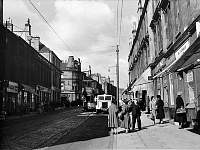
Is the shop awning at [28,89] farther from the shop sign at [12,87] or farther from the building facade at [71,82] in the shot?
the building facade at [71,82]

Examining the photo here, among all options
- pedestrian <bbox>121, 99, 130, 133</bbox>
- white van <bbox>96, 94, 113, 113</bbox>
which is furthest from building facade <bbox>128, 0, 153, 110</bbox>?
pedestrian <bbox>121, 99, 130, 133</bbox>

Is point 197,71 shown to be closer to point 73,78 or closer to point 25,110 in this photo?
point 25,110

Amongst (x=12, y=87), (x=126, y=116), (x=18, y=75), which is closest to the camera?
(x=126, y=116)

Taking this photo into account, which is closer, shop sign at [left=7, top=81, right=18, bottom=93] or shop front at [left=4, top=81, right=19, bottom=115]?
shop front at [left=4, top=81, right=19, bottom=115]

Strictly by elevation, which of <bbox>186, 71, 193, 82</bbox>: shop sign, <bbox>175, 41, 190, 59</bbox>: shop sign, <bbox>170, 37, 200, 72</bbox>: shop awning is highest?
<bbox>175, 41, 190, 59</bbox>: shop sign

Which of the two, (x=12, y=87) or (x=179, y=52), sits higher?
(x=179, y=52)

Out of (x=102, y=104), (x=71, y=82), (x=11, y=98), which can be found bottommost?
(x=102, y=104)

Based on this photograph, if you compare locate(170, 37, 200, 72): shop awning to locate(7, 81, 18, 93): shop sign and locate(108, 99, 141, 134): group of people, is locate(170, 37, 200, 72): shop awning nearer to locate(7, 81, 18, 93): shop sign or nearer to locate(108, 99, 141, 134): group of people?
locate(108, 99, 141, 134): group of people

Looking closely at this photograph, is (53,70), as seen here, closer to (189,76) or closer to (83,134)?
(83,134)

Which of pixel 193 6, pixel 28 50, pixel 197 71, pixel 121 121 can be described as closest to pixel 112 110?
pixel 121 121

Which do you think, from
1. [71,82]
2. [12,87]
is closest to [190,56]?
[12,87]

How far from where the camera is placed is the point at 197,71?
13.8 meters

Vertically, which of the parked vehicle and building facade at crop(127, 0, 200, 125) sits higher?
building facade at crop(127, 0, 200, 125)

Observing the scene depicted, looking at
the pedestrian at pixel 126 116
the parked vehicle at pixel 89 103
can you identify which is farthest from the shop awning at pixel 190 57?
the parked vehicle at pixel 89 103
